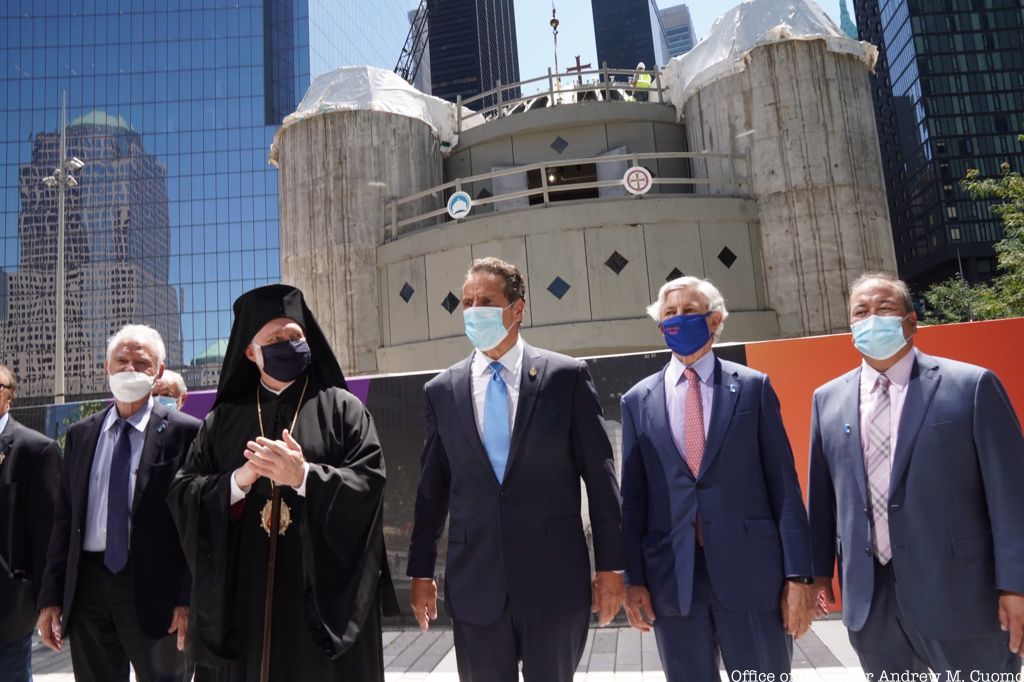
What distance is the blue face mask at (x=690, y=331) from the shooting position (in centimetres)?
316

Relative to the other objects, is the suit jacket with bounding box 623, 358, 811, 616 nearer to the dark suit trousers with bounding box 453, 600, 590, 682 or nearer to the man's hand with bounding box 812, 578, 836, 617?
the man's hand with bounding box 812, 578, 836, 617

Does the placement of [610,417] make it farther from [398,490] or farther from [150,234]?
[150,234]

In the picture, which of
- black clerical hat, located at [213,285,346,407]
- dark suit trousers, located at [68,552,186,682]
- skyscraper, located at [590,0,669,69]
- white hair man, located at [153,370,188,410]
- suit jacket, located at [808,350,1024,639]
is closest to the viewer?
suit jacket, located at [808,350,1024,639]

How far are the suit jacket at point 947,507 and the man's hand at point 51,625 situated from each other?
13.4ft

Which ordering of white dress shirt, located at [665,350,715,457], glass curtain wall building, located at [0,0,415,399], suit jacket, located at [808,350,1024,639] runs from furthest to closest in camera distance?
glass curtain wall building, located at [0,0,415,399]
white dress shirt, located at [665,350,715,457]
suit jacket, located at [808,350,1024,639]

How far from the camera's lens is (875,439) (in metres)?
2.93

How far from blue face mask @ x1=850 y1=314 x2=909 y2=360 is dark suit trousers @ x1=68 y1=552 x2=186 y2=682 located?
3.87 m

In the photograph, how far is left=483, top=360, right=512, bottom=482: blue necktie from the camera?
2939 millimetres

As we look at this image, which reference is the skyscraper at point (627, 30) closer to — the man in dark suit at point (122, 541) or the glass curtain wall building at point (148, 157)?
the glass curtain wall building at point (148, 157)

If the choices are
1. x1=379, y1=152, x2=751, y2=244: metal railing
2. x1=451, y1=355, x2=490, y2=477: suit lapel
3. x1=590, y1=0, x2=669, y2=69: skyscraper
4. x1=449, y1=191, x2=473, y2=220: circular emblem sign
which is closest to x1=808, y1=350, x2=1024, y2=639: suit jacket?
x1=451, y1=355, x2=490, y2=477: suit lapel

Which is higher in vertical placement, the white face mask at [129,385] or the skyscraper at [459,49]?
the skyscraper at [459,49]

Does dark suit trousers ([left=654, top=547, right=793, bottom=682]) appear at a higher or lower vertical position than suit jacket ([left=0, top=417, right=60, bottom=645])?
lower

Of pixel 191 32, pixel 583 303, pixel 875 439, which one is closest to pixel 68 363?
pixel 191 32

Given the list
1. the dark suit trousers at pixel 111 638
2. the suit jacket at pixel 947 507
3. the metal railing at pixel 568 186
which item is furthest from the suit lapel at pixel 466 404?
the metal railing at pixel 568 186
